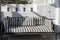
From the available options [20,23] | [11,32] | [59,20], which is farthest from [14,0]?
[11,32]

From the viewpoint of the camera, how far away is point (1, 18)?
5.87 meters

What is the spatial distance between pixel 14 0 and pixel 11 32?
758cm

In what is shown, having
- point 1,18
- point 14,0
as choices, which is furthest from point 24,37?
point 14,0

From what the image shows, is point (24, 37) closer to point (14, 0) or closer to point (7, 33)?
point (7, 33)

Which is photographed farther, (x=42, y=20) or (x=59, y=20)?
(x=42, y=20)

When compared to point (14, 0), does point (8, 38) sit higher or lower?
lower

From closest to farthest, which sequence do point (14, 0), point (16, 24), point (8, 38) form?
1. point (8, 38)
2. point (16, 24)
3. point (14, 0)

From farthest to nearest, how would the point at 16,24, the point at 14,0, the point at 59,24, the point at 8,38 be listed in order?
the point at 14,0 < the point at 16,24 < the point at 59,24 < the point at 8,38

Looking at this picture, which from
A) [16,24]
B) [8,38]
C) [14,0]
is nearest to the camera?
[8,38]

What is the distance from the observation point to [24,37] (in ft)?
15.7

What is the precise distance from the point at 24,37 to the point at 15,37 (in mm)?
246

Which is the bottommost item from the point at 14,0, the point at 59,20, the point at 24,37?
the point at 24,37

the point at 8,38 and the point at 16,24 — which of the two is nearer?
the point at 8,38

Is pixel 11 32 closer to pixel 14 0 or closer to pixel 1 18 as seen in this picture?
pixel 1 18
